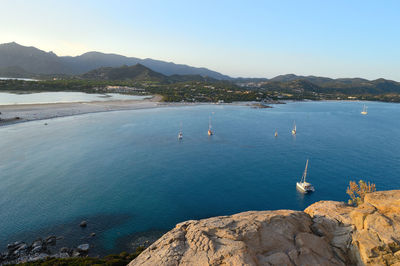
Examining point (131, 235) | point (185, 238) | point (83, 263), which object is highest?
point (185, 238)

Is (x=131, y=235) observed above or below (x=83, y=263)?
below

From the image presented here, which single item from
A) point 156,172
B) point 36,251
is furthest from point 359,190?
point 156,172

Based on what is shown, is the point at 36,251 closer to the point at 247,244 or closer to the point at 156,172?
the point at 247,244

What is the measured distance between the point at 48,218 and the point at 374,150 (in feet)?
294

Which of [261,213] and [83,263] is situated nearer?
[261,213]

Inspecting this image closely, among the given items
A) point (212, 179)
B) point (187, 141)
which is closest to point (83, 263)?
point (212, 179)

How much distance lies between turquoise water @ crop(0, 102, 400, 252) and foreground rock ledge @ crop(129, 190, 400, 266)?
1799 centimetres

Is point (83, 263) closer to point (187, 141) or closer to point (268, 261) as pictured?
point (268, 261)

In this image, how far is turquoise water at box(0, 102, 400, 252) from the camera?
34.0 metres

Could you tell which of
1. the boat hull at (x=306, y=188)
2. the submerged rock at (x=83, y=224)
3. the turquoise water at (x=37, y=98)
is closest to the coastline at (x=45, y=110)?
the turquoise water at (x=37, y=98)

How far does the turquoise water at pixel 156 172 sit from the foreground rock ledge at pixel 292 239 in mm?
17986

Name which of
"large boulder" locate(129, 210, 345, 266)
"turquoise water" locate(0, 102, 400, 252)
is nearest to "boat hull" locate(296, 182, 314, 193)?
"turquoise water" locate(0, 102, 400, 252)

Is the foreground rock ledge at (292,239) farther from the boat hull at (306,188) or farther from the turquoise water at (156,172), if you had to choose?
the boat hull at (306,188)

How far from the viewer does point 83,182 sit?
1761 inches
